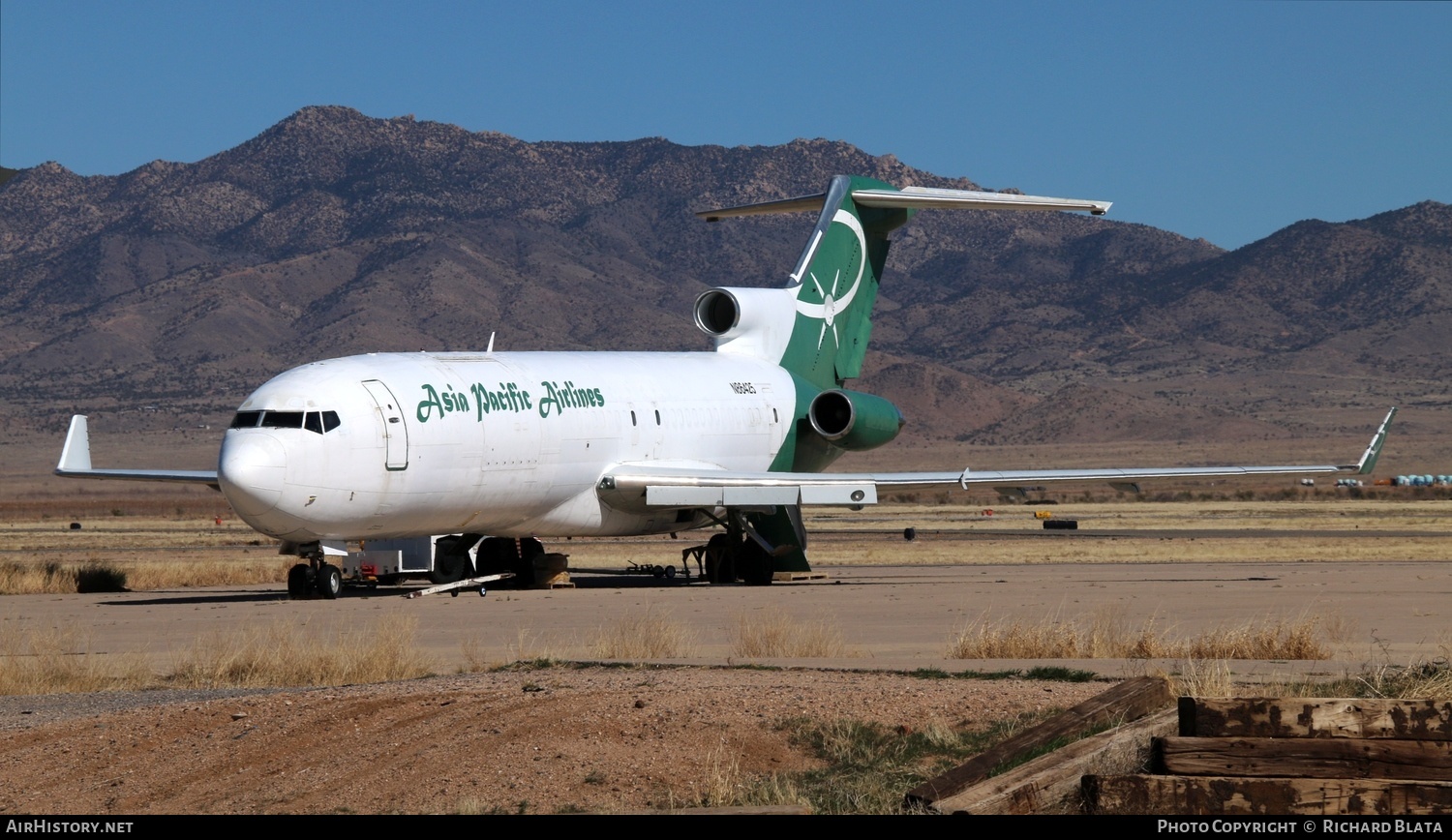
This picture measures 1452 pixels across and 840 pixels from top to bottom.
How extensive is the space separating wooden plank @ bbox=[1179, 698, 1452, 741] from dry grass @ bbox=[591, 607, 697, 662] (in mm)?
8662

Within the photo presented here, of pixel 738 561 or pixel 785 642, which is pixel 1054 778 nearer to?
pixel 785 642

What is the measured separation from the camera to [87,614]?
26875 millimetres

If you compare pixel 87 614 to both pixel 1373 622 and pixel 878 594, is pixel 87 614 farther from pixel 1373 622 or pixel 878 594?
pixel 1373 622

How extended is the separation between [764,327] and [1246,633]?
21256mm

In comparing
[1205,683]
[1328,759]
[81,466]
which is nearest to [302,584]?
[81,466]

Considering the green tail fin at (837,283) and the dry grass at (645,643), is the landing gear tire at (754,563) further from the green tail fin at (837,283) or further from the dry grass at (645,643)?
the dry grass at (645,643)

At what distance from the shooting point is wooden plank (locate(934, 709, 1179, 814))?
9.25 meters

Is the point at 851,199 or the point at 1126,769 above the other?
the point at 851,199

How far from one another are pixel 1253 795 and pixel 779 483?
929 inches

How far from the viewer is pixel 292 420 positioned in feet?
86.3

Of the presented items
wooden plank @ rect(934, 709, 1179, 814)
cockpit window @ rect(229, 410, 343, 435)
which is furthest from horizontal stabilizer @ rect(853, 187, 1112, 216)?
wooden plank @ rect(934, 709, 1179, 814)

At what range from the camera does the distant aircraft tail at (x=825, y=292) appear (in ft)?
129

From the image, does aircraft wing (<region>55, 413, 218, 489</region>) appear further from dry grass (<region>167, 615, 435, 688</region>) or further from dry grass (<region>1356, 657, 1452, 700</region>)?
dry grass (<region>1356, 657, 1452, 700</region>)
